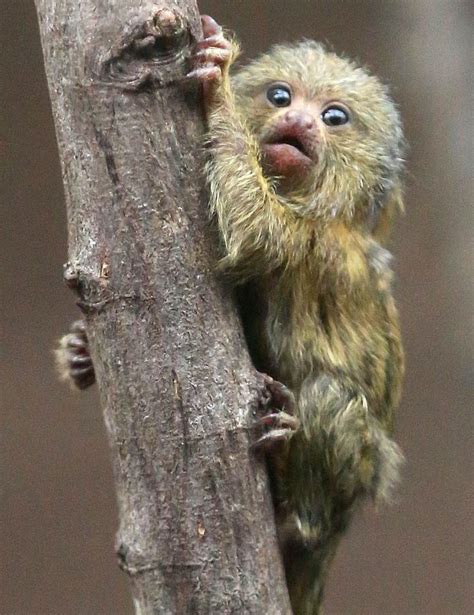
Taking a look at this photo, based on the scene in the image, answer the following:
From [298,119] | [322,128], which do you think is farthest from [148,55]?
[322,128]

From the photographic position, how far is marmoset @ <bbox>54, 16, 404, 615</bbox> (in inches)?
104

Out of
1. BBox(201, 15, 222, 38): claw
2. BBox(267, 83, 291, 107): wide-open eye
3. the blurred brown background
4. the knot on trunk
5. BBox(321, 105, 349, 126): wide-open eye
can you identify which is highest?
BBox(201, 15, 222, 38): claw

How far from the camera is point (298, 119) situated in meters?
3.04

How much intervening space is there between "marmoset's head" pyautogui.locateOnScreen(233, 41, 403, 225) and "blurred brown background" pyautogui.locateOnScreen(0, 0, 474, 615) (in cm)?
190

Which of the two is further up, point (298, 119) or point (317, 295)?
point (298, 119)

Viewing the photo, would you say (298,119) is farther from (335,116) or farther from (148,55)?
(148,55)

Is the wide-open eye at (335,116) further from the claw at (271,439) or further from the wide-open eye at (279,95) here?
the claw at (271,439)

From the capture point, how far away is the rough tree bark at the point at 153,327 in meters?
2.44

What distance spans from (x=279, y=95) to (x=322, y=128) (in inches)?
7.1

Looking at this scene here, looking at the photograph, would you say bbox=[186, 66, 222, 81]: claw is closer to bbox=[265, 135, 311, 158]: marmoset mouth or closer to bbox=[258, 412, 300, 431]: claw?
bbox=[265, 135, 311, 158]: marmoset mouth

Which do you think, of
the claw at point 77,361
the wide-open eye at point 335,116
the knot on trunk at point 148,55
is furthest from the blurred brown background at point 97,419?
the knot on trunk at point 148,55

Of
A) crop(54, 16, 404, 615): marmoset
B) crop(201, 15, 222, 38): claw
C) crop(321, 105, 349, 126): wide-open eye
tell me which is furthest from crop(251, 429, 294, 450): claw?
crop(321, 105, 349, 126): wide-open eye

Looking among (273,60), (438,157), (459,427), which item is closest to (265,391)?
(273,60)

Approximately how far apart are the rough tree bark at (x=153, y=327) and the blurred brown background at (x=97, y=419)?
115 inches
